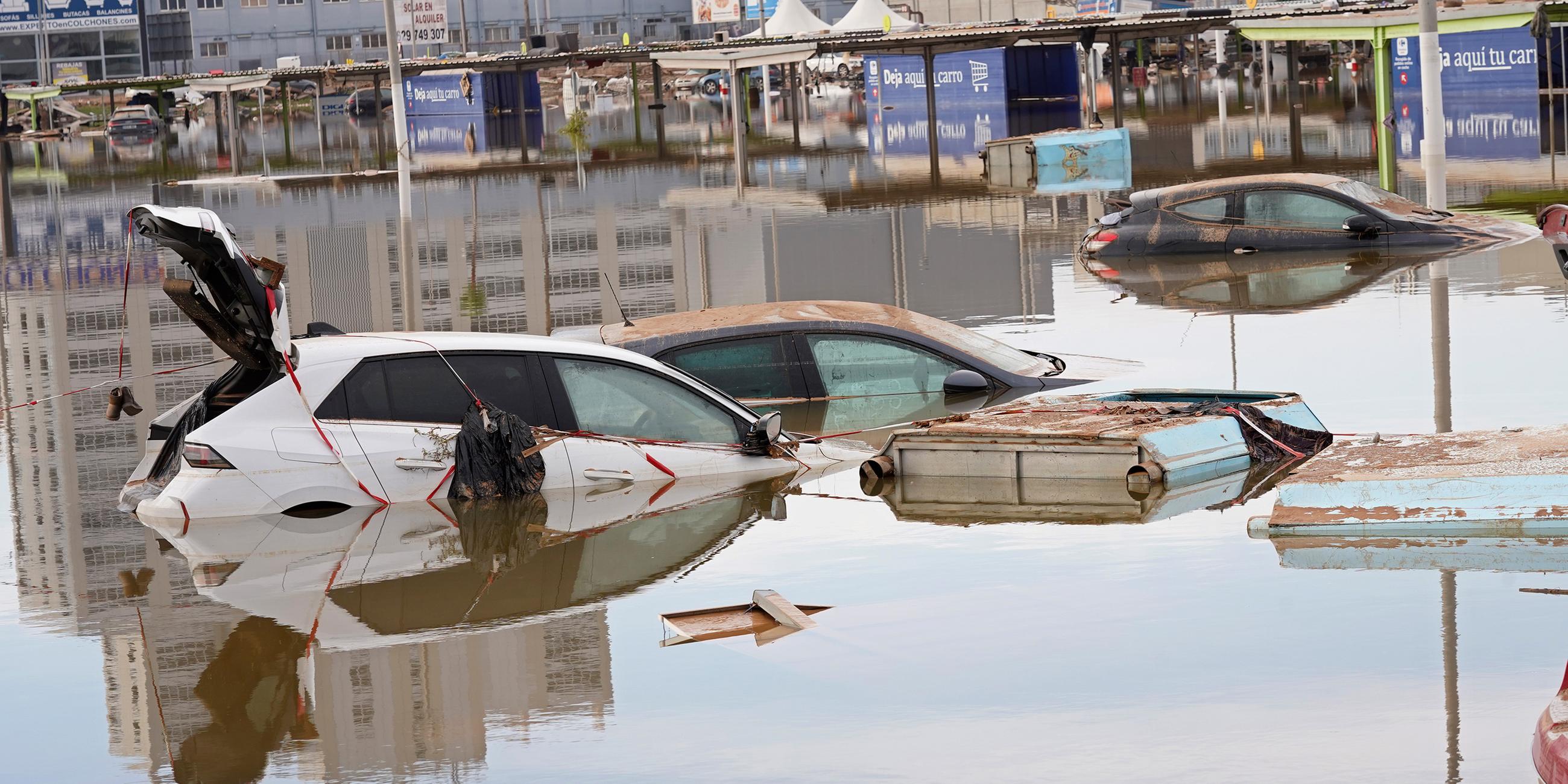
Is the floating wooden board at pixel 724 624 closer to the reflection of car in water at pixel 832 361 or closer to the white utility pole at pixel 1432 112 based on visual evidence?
the reflection of car in water at pixel 832 361

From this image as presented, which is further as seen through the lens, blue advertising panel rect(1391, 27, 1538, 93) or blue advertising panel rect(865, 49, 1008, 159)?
blue advertising panel rect(865, 49, 1008, 159)

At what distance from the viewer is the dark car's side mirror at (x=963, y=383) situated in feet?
49.2

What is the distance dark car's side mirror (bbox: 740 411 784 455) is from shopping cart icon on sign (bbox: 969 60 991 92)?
58212 mm

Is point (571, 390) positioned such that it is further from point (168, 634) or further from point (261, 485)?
point (168, 634)

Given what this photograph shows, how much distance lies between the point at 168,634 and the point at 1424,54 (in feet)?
69.6

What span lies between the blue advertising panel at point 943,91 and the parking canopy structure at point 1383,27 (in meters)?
19.0

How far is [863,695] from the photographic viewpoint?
830 cm

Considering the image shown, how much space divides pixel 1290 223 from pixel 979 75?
4641 cm

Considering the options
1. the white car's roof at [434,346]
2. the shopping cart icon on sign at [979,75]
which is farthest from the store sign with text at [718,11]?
the white car's roof at [434,346]

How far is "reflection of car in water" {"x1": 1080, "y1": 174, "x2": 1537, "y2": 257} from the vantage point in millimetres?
24125

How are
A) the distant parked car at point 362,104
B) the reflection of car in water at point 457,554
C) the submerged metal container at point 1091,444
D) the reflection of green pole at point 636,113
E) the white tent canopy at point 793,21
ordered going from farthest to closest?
the distant parked car at point 362,104
the white tent canopy at point 793,21
the reflection of green pole at point 636,113
the submerged metal container at point 1091,444
the reflection of car in water at point 457,554

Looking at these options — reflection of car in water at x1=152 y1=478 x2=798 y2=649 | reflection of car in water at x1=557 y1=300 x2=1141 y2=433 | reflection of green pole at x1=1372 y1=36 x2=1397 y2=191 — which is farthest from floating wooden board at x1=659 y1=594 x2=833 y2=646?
reflection of green pole at x1=1372 y1=36 x2=1397 y2=191

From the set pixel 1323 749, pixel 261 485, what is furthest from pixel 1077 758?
pixel 261 485

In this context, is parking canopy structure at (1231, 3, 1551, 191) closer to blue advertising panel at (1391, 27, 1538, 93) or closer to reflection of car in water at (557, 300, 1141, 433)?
blue advertising panel at (1391, 27, 1538, 93)
